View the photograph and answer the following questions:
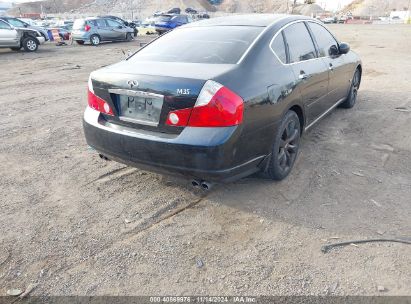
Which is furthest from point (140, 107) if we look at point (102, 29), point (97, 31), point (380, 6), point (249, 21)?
point (380, 6)

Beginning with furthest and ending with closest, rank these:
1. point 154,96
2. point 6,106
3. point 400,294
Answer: point 6,106
point 154,96
point 400,294

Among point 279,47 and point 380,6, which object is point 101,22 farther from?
point 380,6

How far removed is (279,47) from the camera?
12.2ft

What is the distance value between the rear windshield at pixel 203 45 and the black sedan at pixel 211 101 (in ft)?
0.04

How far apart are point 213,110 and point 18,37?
1660 centimetres

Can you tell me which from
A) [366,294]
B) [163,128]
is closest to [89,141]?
[163,128]

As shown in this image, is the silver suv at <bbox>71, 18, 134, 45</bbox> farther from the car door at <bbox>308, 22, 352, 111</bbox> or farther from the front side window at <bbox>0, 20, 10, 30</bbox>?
the car door at <bbox>308, 22, 352, 111</bbox>

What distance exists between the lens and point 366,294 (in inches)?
96.2

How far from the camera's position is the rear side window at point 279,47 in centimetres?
364

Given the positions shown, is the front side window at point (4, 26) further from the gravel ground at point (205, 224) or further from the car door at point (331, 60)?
the car door at point (331, 60)

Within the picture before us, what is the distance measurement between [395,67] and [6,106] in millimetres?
10760

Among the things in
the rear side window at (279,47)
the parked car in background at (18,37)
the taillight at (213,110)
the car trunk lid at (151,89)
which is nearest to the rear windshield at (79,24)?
the parked car in background at (18,37)

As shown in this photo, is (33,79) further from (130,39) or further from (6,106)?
(130,39)

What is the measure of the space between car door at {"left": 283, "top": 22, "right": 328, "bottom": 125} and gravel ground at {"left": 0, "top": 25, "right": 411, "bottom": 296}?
0.63m
